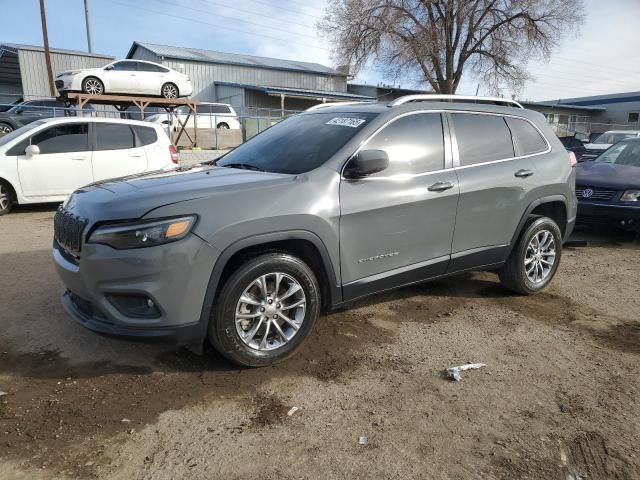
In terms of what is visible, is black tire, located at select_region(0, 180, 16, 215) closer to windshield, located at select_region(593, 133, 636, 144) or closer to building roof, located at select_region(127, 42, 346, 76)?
windshield, located at select_region(593, 133, 636, 144)

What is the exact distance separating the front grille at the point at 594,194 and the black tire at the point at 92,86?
15.3m

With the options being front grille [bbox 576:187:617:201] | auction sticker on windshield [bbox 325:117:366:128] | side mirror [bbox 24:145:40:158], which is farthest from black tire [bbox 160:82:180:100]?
auction sticker on windshield [bbox 325:117:366:128]

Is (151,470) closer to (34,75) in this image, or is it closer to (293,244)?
(293,244)

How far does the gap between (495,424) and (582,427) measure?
47 cm

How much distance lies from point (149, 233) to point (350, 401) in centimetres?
153

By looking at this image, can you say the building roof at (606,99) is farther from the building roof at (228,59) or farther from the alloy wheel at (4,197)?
the alloy wheel at (4,197)

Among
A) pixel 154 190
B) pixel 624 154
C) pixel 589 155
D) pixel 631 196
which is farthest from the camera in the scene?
pixel 589 155

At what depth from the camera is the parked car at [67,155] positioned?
834 cm

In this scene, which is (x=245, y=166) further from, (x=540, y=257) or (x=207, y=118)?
(x=207, y=118)

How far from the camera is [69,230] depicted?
3176mm

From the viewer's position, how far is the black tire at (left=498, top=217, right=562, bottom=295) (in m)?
4.61

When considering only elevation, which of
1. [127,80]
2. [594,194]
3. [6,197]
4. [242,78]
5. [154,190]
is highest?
[242,78]

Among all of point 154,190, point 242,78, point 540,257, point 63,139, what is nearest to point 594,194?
point 540,257

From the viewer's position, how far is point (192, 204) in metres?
2.90
